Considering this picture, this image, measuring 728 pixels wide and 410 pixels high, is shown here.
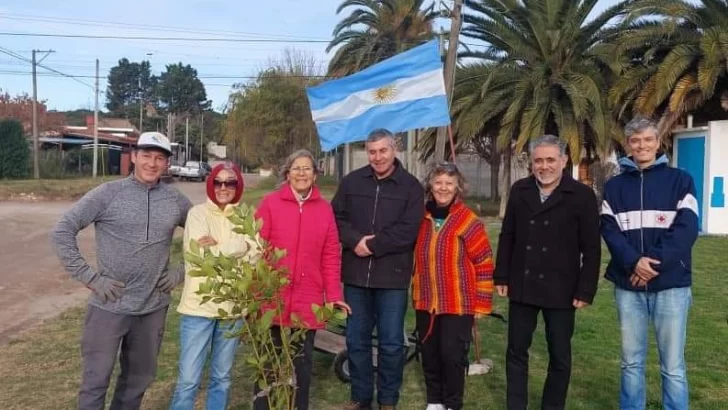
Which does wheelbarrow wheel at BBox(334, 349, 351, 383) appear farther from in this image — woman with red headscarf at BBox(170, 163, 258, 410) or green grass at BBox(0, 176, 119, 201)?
green grass at BBox(0, 176, 119, 201)

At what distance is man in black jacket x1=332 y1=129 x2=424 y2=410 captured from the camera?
455cm

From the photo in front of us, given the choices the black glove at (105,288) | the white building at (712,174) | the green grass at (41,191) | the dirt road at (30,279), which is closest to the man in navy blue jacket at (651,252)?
the black glove at (105,288)

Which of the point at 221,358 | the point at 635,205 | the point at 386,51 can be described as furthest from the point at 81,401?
the point at 386,51

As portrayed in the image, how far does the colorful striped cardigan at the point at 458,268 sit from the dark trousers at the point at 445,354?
92 millimetres

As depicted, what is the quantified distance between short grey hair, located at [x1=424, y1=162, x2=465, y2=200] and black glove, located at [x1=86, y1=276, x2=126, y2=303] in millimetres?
2097

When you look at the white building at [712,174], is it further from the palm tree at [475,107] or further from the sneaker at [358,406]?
the sneaker at [358,406]

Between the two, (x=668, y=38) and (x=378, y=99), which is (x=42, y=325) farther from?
(x=668, y=38)

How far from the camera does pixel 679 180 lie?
13.3 feet

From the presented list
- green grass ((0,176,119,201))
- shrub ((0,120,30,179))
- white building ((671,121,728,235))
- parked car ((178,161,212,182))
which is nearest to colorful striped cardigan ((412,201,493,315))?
white building ((671,121,728,235))

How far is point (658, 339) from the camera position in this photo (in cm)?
414

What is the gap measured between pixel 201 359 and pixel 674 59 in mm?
15706

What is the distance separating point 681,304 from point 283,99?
37576 mm

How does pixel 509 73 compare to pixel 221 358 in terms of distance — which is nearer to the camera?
pixel 221 358

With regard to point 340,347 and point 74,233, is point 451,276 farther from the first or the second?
point 74,233
